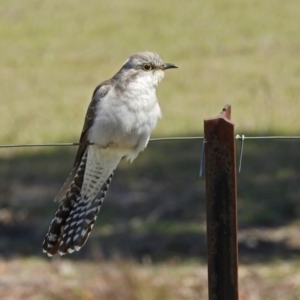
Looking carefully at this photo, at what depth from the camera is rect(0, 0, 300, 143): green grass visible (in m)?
21.0

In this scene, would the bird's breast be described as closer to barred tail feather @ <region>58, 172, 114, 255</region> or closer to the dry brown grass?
barred tail feather @ <region>58, 172, 114, 255</region>

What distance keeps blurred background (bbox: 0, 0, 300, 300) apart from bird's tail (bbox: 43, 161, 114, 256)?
196cm

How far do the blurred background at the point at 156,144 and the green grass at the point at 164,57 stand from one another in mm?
65

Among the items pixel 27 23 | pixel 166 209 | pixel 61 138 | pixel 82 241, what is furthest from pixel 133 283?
pixel 27 23

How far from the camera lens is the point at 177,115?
21297 mm

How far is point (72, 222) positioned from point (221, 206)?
75.4 inches

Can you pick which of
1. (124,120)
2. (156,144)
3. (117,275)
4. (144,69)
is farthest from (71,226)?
(156,144)

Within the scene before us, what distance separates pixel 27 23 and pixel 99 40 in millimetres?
3340

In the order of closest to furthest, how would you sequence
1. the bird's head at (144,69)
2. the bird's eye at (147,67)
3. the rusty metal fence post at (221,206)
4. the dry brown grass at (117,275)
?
the rusty metal fence post at (221,206) → the bird's head at (144,69) → the bird's eye at (147,67) → the dry brown grass at (117,275)

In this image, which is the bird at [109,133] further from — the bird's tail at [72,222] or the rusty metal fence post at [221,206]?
the rusty metal fence post at [221,206]

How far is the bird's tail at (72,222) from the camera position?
231 inches

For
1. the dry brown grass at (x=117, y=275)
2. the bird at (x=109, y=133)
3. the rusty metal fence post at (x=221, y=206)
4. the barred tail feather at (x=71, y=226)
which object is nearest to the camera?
the rusty metal fence post at (x=221, y=206)

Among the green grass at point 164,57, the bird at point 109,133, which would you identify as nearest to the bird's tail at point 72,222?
the bird at point 109,133

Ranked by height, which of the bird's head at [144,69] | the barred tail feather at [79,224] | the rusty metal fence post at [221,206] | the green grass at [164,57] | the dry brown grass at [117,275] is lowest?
the rusty metal fence post at [221,206]
